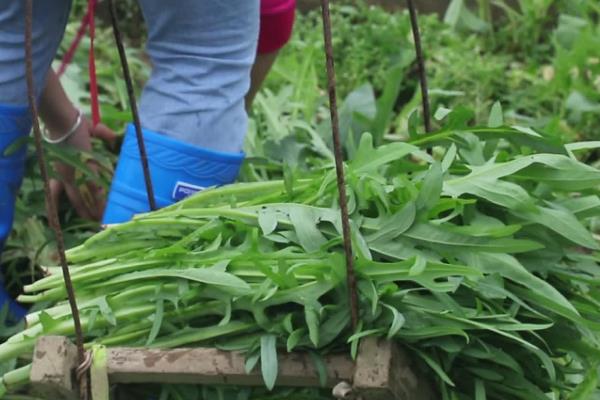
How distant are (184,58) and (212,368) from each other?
20.0 inches

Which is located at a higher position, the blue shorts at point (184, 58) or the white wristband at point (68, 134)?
the blue shorts at point (184, 58)

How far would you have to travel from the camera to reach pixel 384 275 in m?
1.33

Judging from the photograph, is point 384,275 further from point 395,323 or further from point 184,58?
point 184,58

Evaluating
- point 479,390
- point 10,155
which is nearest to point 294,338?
point 479,390

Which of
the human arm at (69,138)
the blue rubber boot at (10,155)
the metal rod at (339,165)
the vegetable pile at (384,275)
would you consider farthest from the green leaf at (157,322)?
the human arm at (69,138)

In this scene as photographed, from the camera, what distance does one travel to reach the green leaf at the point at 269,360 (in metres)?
1.29

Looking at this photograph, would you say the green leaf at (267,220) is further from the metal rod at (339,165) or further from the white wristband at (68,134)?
the white wristband at (68,134)

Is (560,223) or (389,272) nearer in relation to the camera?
(389,272)

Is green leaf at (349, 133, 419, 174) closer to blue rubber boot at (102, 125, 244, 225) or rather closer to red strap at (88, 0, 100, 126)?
blue rubber boot at (102, 125, 244, 225)

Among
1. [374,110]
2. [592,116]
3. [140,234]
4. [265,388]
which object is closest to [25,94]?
[140,234]

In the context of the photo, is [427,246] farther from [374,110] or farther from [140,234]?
[374,110]

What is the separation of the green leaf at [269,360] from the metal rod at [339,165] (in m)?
0.10

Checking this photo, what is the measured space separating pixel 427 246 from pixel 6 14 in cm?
68

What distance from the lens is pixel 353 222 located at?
4.61ft
